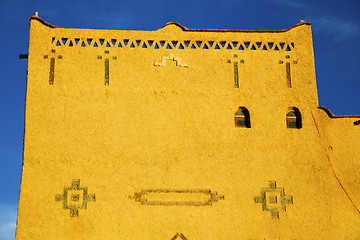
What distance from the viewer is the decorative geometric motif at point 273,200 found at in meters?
15.5

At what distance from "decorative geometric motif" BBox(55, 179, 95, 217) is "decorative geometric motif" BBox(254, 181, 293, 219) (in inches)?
170

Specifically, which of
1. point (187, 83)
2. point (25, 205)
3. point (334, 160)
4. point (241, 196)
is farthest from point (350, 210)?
point (25, 205)

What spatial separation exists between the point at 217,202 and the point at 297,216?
2.12 meters

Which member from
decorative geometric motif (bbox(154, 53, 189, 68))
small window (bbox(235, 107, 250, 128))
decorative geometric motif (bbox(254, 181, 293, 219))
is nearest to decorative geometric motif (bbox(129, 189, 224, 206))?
decorative geometric motif (bbox(254, 181, 293, 219))

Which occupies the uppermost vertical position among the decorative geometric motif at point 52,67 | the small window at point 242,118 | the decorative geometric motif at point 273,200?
the decorative geometric motif at point 52,67

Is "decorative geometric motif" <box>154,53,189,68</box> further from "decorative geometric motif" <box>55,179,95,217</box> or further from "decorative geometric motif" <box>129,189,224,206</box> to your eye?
"decorative geometric motif" <box>55,179,95,217</box>

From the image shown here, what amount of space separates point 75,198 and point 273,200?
16.6 feet

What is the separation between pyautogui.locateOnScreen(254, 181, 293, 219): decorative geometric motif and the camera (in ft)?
50.9

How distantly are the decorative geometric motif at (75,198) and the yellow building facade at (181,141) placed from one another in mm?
25

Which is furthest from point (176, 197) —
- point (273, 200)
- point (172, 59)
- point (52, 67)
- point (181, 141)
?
point (52, 67)

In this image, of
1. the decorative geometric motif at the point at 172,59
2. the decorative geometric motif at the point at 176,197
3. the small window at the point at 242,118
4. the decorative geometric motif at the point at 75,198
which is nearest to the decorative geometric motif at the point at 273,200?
the decorative geometric motif at the point at 176,197

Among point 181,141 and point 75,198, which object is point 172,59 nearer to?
point 181,141

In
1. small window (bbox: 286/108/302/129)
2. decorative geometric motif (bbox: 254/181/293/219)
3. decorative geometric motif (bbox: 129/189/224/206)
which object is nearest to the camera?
decorative geometric motif (bbox: 129/189/224/206)

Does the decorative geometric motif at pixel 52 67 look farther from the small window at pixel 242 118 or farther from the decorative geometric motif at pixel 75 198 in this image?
the small window at pixel 242 118
